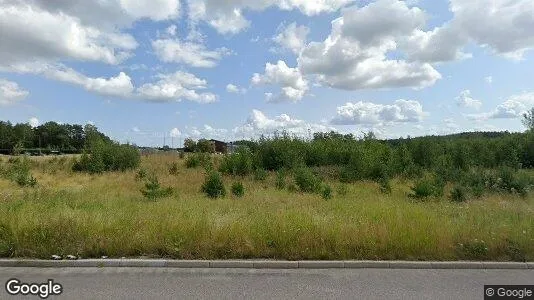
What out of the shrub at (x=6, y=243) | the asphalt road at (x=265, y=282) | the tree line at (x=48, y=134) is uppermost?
the tree line at (x=48, y=134)

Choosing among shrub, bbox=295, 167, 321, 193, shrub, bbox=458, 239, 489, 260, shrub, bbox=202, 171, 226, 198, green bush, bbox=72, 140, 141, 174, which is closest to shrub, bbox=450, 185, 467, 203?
shrub, bbox=295, 167, 321, 193

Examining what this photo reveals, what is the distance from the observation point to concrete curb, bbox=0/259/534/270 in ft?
19.8

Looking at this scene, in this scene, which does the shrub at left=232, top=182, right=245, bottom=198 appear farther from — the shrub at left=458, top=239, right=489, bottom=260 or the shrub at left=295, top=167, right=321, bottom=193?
the shrub at left=458, top=239, right=489, bottom=260

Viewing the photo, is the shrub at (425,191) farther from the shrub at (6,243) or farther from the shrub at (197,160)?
the shrub at (197,160)

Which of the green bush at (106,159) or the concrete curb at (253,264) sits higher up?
the green bush at (106,159)

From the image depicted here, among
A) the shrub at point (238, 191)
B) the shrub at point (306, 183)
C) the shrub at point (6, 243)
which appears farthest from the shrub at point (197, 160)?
the shrub at point (6, 243)

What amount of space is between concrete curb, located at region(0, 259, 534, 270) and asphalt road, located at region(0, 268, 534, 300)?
0.49 ft

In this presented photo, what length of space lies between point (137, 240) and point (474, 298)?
222 inches

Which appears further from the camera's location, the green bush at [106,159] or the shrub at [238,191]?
the green bush at [106,159]

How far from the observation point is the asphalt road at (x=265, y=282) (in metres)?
4.98

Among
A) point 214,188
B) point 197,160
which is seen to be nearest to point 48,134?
point 197,160

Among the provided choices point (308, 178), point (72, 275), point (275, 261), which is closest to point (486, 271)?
point (275, 261)

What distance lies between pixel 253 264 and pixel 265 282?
2.37ft

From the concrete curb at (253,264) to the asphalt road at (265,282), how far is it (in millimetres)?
149
